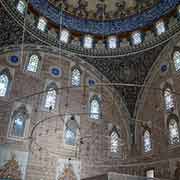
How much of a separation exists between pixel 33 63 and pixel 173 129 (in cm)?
722

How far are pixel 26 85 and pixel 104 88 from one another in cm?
429

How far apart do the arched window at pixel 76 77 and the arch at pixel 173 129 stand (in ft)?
16.2

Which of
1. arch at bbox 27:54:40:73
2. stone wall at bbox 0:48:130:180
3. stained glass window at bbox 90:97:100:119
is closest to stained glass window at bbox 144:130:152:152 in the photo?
stone wall at bbox 0:48:130:180

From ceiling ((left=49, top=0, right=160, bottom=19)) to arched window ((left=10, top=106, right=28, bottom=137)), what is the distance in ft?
21.5

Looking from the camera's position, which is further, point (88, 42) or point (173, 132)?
point (88, 42)

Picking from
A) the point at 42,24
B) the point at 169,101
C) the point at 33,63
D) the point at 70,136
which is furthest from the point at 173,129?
the point at 42,24

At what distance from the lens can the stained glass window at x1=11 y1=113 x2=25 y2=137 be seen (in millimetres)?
10880

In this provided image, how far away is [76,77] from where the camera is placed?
13.7 meters

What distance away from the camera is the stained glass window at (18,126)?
1088cm

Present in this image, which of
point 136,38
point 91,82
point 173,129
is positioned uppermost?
point 136,38

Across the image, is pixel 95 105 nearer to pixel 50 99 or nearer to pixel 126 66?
pixel 50 99

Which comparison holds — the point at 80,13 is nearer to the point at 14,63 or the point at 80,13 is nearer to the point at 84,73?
the point at 84,73

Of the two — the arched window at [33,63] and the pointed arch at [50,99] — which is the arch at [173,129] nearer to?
the pointed arch at [50,99]

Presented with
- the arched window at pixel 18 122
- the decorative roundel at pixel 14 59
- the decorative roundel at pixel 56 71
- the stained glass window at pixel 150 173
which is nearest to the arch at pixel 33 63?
the decorative roundel at pixel 14 59
